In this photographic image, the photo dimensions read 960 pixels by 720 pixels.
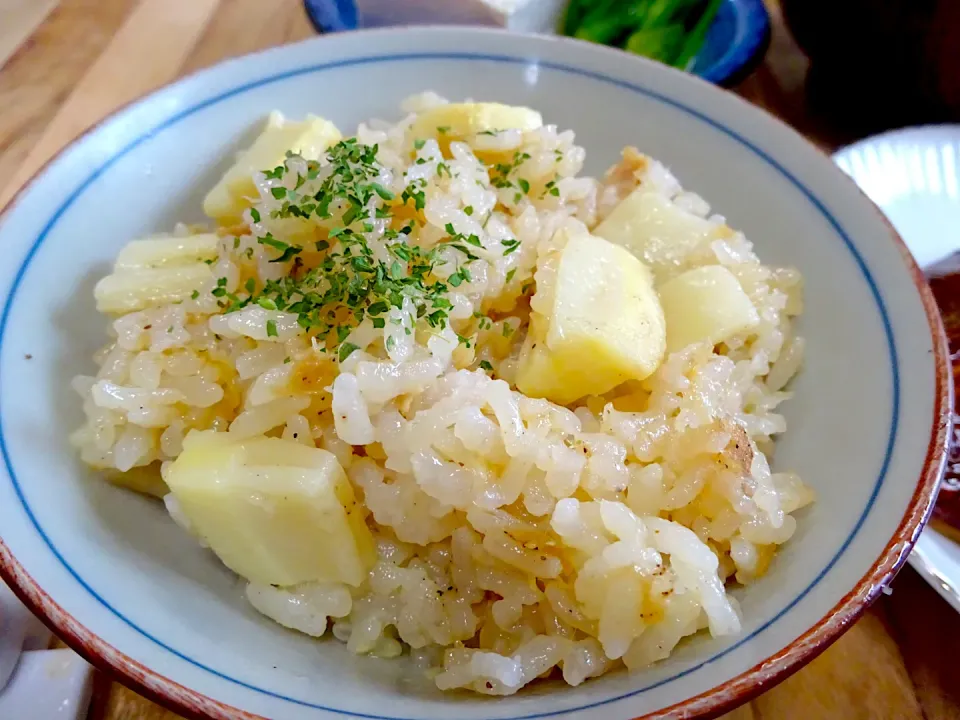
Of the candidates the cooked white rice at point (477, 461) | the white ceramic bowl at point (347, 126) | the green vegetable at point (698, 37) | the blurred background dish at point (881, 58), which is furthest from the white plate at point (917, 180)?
the cooked white rice at point (477, 461)

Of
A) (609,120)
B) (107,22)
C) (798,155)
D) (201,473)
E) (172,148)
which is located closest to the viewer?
(201,473)

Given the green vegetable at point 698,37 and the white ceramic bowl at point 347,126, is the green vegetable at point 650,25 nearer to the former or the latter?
the green vegetable at point 698,37

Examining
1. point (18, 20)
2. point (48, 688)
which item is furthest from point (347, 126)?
point (18, 20)

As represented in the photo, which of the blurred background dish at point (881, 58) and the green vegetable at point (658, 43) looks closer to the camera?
the blurred background dish at point (881, 58)

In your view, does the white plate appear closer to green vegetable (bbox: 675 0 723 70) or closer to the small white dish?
green vegetable (bbox: 675 0 723 70)

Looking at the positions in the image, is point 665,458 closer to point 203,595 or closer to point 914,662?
point 914,662

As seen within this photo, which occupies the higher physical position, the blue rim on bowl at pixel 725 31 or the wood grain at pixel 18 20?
the blue rim on bowl at pixel 725 31

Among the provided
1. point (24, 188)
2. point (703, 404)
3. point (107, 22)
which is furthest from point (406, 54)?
point (107, 22)

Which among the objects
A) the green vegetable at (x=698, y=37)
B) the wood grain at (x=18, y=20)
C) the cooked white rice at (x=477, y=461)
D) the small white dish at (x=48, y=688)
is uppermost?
the green vegetable at (x=698, y=37)
